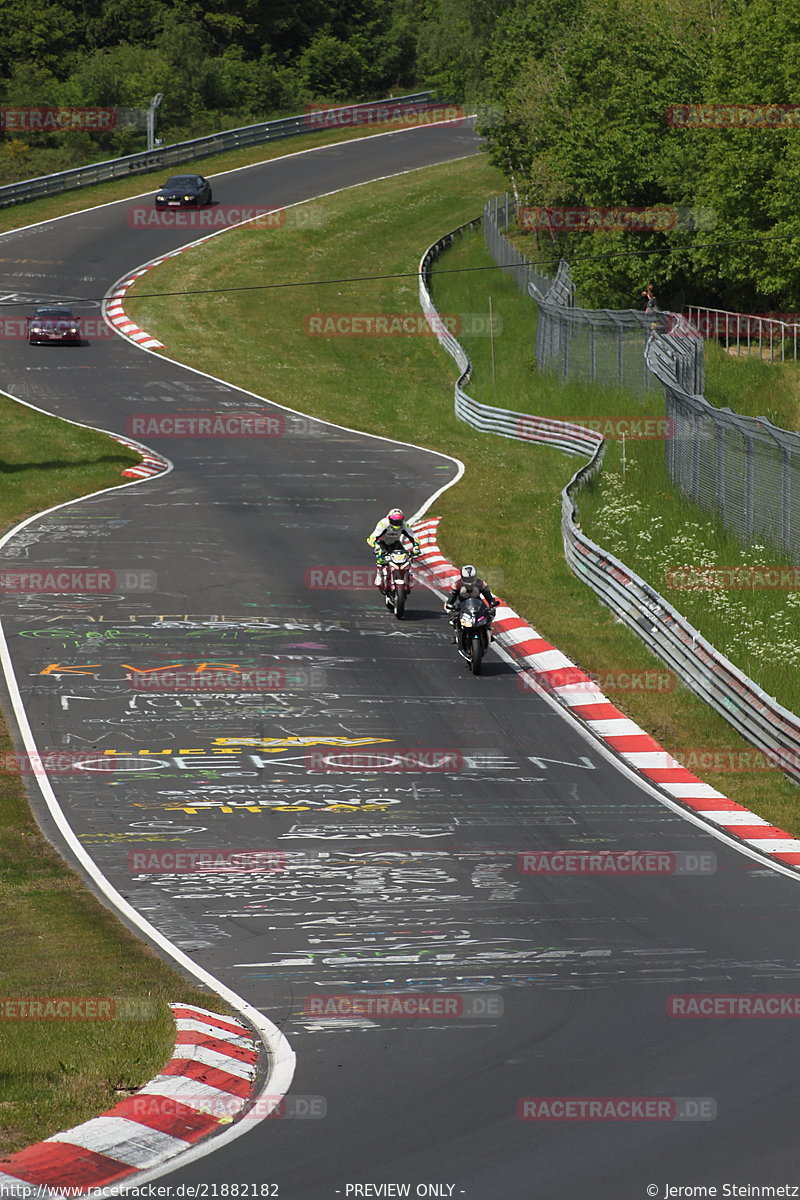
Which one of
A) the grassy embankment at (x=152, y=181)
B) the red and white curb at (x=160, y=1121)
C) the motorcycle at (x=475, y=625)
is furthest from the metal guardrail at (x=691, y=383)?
the grassy embankment at (x=152, y=181)

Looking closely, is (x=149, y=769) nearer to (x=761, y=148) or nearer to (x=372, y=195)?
(x=761, y=148)

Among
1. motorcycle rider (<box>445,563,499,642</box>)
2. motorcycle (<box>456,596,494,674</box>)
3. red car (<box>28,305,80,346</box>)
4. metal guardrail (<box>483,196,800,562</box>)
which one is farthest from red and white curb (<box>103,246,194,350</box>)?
motorcycle (<box>456,596,494,674</box>)

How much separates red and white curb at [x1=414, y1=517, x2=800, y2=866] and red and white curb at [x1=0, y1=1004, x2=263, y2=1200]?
757 centimetres

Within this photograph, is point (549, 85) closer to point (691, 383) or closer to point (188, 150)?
point (188, 150)

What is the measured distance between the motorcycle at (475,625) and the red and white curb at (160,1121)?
12.5 m

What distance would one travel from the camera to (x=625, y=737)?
20.6 m

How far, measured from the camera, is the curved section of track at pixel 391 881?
29.6ft

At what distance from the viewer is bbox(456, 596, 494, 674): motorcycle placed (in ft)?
75.5

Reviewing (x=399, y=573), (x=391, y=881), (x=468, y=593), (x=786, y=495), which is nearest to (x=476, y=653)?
(x=468, y=593)

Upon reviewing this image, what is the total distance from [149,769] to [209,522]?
14365mm

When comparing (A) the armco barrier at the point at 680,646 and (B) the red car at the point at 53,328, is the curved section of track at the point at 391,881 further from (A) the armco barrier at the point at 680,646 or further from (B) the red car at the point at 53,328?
(B) the red car at the point at 53,328

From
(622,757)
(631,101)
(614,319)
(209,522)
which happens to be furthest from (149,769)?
(631,101)

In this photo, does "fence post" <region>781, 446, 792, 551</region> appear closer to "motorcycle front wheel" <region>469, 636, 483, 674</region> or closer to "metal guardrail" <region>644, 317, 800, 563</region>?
"metal guardrail" <region>644, 317, 800, 563</region>

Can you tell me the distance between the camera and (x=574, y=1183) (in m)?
8.41
